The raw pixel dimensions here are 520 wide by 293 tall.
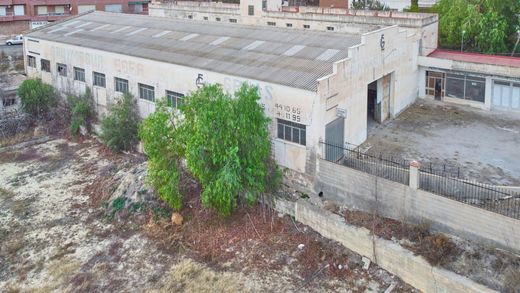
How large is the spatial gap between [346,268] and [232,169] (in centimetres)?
649

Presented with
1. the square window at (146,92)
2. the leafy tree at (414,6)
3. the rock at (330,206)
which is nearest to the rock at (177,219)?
the rock at (330,206)

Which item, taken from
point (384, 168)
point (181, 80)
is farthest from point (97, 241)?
point (384, 168)

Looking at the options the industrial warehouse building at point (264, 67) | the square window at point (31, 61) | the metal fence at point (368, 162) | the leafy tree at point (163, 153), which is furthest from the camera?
the square window at point (31, 61)

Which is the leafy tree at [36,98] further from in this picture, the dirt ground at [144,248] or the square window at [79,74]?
the dirt ground at [144,248]

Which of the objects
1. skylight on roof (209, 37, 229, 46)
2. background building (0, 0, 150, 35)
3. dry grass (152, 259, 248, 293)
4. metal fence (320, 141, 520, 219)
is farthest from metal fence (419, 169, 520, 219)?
background building (0, 0, 150, 35)

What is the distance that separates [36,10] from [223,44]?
47793 mm

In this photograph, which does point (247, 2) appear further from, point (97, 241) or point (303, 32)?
point (97, 241)

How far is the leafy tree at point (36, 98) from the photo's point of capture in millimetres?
39875

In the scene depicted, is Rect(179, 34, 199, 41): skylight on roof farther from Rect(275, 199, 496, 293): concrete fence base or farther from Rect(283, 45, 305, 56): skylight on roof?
Rect(275, 199, 496, 293): concrete fence base

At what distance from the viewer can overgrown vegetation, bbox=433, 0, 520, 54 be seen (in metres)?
40.8

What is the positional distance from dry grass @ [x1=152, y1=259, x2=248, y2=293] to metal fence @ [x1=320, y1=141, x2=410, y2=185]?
25.6 feet

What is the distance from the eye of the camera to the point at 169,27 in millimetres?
40125

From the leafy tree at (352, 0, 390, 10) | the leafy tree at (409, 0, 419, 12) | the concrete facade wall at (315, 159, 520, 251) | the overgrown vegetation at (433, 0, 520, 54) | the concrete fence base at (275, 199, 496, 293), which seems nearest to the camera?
the concrete fence base at (275, 199, 496, 293)

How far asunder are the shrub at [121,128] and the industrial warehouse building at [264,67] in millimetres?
946
